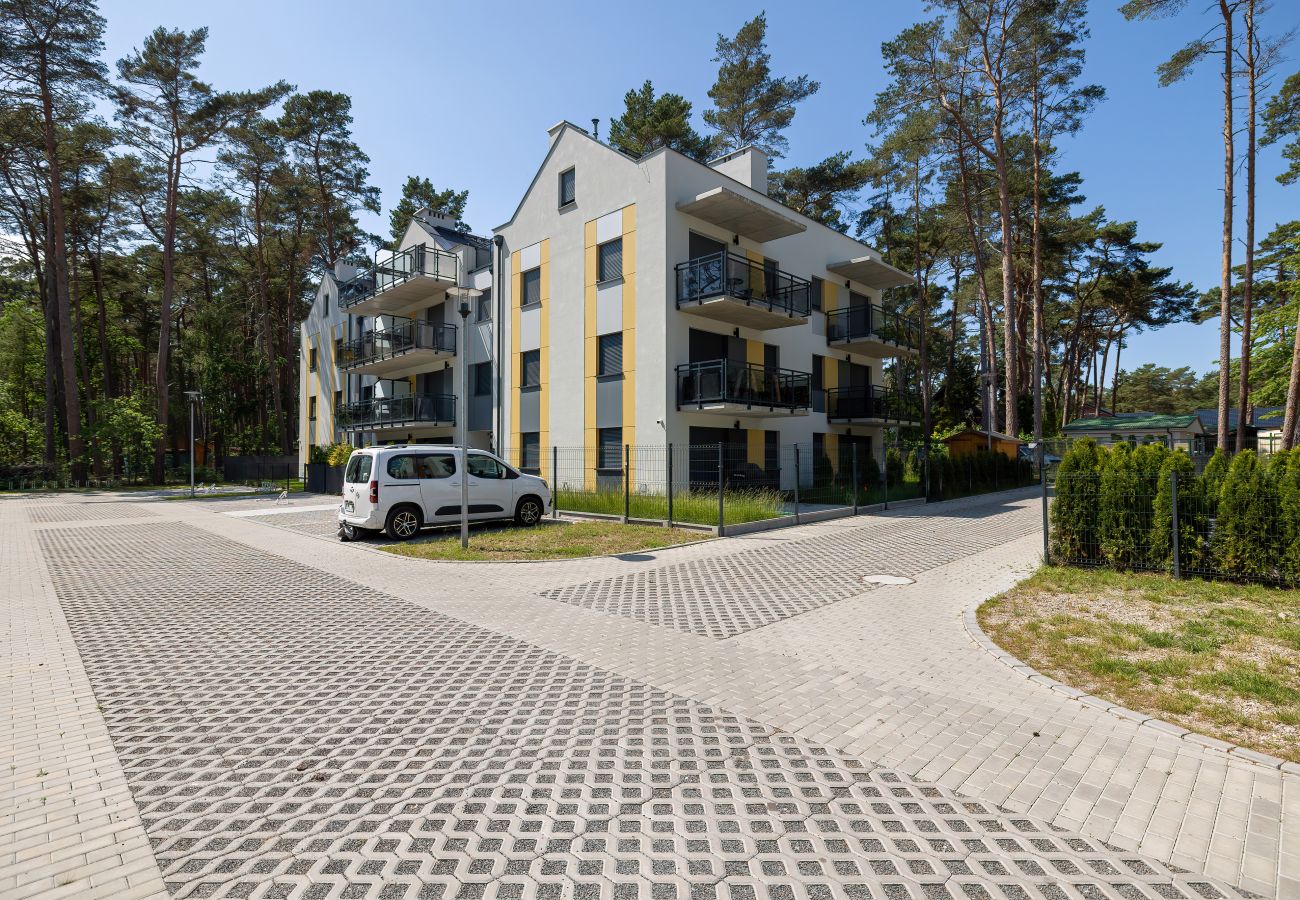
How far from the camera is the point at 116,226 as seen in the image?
3466 cm

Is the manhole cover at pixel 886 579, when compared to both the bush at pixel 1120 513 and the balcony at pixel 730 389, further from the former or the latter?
the balcony at pixel 730 389

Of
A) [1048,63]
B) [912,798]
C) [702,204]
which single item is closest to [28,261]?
[702,204]

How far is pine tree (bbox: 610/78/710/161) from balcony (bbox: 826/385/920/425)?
12.4 meters

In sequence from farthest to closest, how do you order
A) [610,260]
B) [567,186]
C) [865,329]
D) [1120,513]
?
[865,329]
[567,186]
[610,260]
[1120,513]

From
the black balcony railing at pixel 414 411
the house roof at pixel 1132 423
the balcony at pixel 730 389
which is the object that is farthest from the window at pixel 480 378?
the house roof at pixel 1132 423

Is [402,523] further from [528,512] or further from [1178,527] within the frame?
[1178,527]

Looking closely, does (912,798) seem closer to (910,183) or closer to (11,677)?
(11,677)

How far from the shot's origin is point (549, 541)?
38.8 ft

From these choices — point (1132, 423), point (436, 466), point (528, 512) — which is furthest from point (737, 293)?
point (1132, 423)

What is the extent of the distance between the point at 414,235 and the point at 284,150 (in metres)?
12.5

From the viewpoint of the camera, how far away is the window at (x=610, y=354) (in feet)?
60.6

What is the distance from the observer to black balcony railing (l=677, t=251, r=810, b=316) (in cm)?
1698

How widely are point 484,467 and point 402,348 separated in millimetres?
13514

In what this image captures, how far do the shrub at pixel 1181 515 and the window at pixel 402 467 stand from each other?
12.4 metres
